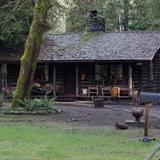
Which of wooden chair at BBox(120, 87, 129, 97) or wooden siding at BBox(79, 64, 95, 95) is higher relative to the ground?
wooden siding at BBox(79, 64, 95, 95)

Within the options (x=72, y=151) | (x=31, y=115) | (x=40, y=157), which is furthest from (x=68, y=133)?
(x=31, y=115)

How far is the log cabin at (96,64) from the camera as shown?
3894cm

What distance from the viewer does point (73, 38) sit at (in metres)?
43.2

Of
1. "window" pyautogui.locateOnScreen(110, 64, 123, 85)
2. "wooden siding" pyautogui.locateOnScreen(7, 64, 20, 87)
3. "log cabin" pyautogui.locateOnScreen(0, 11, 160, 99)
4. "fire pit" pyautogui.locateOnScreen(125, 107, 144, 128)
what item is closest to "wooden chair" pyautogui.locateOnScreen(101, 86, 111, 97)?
"log cabin" pyautogui.locateOnScreen(0, 11, 160, 99)

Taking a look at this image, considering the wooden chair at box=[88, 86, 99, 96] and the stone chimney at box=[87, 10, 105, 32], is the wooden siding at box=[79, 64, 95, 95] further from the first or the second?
the stone chimney at box=[87, 10, 105, 32]

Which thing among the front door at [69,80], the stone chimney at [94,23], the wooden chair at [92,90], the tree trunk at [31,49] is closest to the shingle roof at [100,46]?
the stone chimney at [94,23]

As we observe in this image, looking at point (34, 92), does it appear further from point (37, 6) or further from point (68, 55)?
point (37, 6)

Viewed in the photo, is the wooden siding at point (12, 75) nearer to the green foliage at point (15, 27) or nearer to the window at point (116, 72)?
the green foliage at point (15, 27)

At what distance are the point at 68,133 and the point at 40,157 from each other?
6.04 metres

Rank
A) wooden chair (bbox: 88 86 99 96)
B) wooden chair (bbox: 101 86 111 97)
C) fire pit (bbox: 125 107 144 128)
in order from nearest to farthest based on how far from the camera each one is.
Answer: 1. fire pit (bbox: 125 107 144 128)
2. wooden chair (bbox: 101 86 111 97)
3. wooden chair (bbox: 88 86 99 96)

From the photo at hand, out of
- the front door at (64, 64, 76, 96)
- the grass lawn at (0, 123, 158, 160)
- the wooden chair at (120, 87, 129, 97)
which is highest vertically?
the front door at (64, 64, 76, 96)

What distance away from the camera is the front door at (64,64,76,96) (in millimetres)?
41656

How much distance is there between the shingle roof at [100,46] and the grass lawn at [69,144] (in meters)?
18.2

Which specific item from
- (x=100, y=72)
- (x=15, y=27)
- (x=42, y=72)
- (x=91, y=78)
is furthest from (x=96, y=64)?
(x=15, y=27)
